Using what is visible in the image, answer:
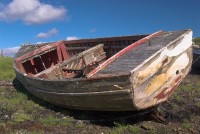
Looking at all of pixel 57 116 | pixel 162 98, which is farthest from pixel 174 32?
pixel 57 116

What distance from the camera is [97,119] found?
990 cm

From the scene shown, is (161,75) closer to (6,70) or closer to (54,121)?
(54,121)

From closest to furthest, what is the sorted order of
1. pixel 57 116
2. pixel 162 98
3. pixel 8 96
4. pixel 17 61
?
pixel 162 98, pixel 57 116, pixel 8 96, pixel 17 61

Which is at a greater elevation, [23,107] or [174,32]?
[174,32]

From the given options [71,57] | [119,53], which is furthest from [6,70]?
[119,53]

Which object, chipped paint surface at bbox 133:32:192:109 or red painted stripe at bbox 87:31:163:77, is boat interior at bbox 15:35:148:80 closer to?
red painted stripe at bbox 87:31:163:77

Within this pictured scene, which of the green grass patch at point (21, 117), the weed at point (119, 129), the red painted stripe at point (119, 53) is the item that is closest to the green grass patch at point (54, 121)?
the green grass patch at point (21, 117)

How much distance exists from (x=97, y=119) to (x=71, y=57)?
400 cm

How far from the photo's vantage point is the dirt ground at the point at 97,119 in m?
8.83

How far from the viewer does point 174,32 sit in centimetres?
1104

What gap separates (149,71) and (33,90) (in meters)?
5.37

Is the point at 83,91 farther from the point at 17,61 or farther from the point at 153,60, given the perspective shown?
the point at 17,61

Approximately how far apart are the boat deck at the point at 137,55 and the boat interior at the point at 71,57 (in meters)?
1.10

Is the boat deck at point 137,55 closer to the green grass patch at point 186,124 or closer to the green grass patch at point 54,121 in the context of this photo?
the green grass patch at point 54,121
